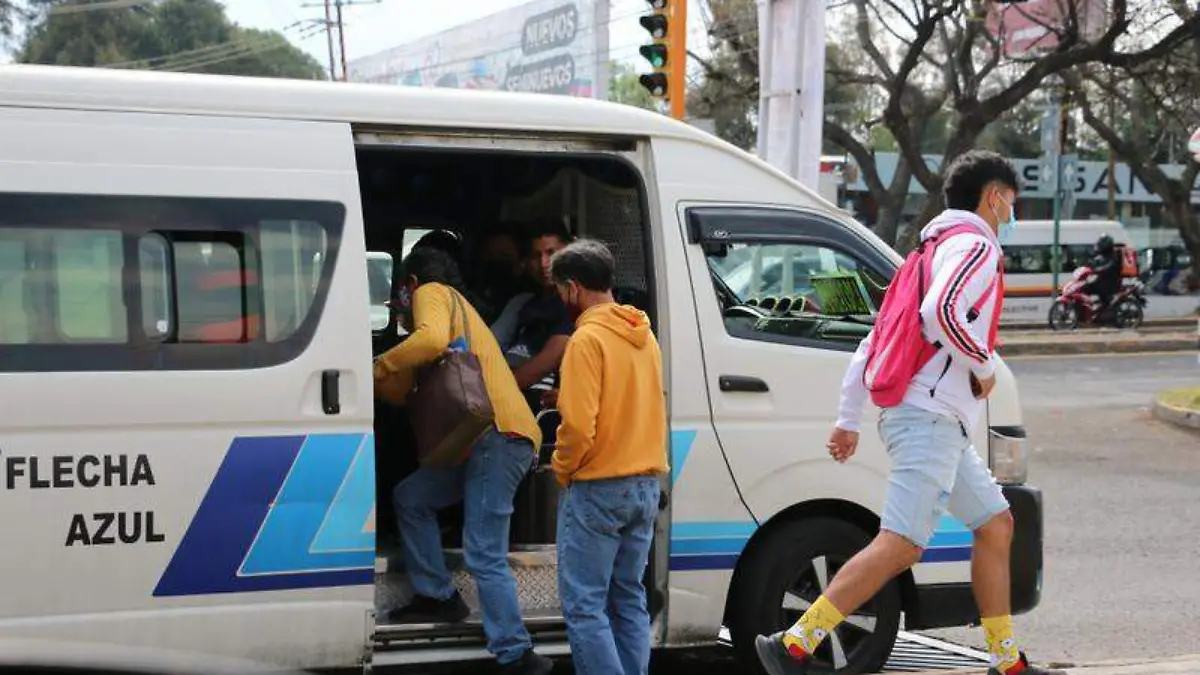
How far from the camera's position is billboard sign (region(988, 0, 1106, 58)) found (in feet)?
88.4

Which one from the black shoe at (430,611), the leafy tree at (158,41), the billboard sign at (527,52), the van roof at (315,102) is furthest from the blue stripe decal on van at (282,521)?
the leafy tree at (158,41)

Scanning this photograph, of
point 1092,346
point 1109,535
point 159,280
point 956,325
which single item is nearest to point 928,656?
point 956,325

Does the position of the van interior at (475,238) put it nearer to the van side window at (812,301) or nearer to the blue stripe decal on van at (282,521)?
the van side window at (812,301)

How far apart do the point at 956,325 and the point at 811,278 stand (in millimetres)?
1673

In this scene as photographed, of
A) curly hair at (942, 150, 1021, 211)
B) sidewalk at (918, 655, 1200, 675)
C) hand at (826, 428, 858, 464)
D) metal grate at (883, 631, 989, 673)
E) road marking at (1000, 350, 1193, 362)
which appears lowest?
road marking at (1000, 350, 1193, 362)

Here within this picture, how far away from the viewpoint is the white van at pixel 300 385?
178 inches

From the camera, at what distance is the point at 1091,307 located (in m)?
28.0

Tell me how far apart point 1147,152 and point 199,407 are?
37993 millimetres

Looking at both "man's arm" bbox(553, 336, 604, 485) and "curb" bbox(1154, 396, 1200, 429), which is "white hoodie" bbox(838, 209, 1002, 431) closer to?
"man's arm" bbox(553, 336, 604, 485)

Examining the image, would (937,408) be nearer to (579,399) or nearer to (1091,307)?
(579,399)

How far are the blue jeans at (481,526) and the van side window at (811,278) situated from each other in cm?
104

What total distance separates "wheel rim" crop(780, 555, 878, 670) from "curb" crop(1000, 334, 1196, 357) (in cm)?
1774

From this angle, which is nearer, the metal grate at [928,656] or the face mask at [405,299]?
the face mask at [405,299]

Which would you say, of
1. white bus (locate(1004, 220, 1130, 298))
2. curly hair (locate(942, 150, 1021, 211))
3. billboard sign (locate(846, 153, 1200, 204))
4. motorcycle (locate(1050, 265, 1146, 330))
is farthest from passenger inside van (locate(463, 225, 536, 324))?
billboard sign (locate(846, 153, 1200, 204))
